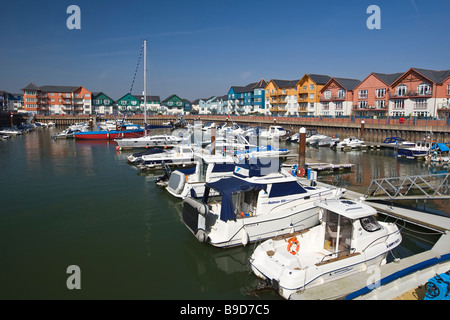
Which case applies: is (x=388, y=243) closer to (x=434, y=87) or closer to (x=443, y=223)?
(x=443, y=223)

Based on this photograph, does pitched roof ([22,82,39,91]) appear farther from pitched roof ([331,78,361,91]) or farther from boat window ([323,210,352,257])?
boat window ([323,210,352,257])

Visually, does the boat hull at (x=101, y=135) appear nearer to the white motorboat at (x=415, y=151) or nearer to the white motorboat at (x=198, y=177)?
the white motorboat at (x=198, y=177)

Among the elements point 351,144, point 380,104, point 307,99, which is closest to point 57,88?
point 307,99

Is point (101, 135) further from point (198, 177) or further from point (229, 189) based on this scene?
point (229, 189)

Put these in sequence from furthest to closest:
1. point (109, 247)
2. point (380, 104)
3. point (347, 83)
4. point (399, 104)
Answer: point (347, 83) < point (380, 104) < point (399, 104) < point (109, 247)

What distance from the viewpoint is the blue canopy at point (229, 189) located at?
459 inches

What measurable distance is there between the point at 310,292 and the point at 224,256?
414 cm

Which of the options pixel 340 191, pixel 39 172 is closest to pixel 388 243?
pixel 340 191

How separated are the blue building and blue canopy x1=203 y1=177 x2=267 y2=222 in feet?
282

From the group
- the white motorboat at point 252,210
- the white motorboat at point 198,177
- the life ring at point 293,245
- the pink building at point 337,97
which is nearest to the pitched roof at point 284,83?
the pink building at point 337,97

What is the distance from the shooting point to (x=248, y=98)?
10388 centimetres

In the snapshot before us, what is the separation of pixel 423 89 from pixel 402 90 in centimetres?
358

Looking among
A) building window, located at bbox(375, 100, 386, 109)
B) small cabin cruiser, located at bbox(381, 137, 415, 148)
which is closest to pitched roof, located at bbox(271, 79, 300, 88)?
building window, located at bbox(375, 100, 386, 109)

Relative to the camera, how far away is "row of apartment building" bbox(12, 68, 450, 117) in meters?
51.5
